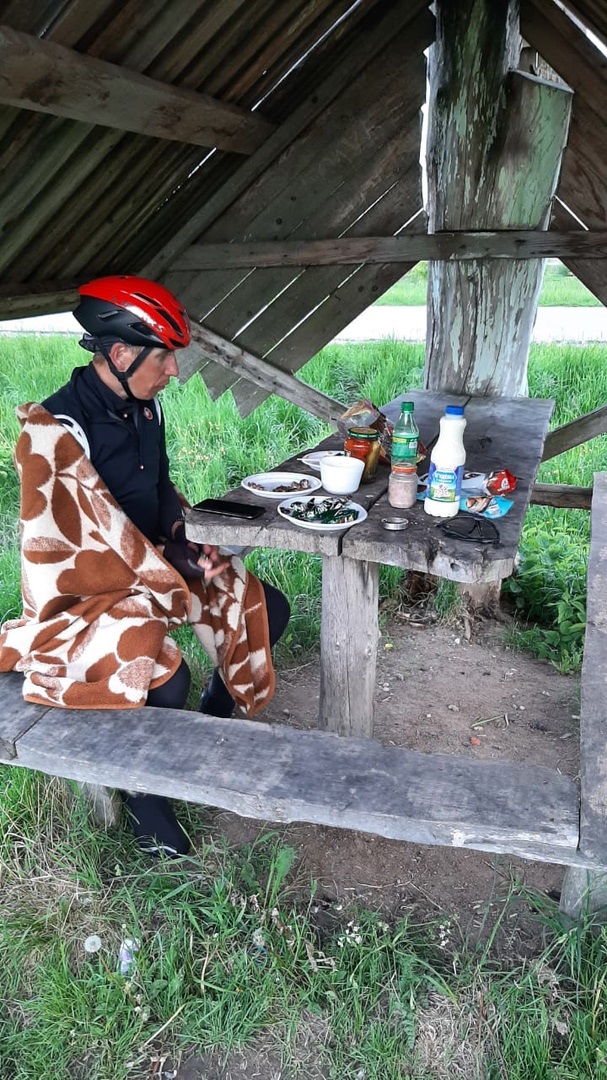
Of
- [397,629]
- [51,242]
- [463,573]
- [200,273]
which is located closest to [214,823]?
[463,573]

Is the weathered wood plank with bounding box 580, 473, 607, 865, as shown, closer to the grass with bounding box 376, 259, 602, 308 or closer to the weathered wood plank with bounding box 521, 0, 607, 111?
the weathered wood plank with bounding box 521, 0, 607, 111

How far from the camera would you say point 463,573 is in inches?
73.1

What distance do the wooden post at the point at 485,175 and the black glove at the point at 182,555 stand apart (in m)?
1.57

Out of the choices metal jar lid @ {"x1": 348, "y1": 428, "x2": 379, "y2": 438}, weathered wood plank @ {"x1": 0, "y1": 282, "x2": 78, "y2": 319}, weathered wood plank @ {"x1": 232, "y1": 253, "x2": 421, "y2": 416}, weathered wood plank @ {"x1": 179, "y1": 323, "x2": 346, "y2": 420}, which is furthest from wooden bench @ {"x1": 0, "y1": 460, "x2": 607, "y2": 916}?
weathered wood plank @ {"x1": 232, "y1": 253, "x2": 421, "y2": 416}

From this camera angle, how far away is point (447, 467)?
210 centimetres

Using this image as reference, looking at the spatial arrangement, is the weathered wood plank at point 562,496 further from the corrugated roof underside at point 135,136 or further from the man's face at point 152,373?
the man's face at point 152,373

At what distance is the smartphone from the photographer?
2.11 metres

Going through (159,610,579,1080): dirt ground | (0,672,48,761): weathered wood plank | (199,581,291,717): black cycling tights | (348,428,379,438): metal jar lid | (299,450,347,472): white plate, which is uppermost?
(348,428,379,438): metal jar lid

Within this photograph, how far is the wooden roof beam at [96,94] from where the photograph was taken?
1.80 meters

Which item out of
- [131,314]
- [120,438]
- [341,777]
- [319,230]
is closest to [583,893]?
[341,777]

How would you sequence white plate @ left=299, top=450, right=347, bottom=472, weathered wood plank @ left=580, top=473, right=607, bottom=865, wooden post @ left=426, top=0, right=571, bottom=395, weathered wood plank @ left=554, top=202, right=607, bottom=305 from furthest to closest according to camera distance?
weathered wood plank @ left=554, top=202, right=607, bottom=305, wooden post @ left=426, top=0, right=571, bottom=395, white plate @ left=299, top=450, right=347, bottom=472, weathered wood plank @ left=580, top=473, right=607, bottom=865

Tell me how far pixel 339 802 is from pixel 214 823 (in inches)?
37.8

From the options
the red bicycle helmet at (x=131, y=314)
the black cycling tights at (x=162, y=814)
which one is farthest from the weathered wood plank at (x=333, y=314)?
the black cycling tights at (x=162, y=814)

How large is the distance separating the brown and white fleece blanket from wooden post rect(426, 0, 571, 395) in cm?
187
